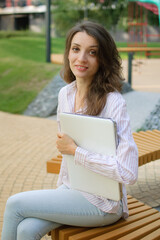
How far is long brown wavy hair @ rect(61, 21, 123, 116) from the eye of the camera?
2248mm

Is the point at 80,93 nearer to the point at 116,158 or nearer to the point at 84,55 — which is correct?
the point at 84,55

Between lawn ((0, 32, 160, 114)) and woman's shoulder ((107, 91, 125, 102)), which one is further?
lawn ((0, 32, 160, 114))

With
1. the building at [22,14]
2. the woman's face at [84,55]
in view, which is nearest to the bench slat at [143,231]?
the woman's face at [84,55]

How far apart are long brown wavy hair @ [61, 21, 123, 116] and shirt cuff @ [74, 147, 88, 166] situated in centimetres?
23

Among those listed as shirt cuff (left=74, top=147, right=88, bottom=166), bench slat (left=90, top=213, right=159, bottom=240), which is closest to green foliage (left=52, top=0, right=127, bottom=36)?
bench slat (left=90, top=213, right=159, bottom=240)

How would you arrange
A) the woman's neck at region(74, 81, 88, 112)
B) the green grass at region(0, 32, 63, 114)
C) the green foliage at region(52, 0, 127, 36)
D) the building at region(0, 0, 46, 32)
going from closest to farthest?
1. the woman's neck at region(74, 81, 88, 112)
2. the green grass at region(0, 32, 63, 114)
3. the green foliage at region(52, 0, 127, 36)
4. the building at region(0, 0, 46, 32)

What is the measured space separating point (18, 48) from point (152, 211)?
17.4 m

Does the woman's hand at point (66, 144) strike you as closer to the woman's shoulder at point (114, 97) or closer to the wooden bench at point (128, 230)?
the woman's shoulder at point (114, 97)

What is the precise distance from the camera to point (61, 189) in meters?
2.37

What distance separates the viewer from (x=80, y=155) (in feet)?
7.08

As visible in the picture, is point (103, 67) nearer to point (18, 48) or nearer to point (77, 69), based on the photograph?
point (77, 69)

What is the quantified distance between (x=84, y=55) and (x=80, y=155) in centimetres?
58

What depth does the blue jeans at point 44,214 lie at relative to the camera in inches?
85.0

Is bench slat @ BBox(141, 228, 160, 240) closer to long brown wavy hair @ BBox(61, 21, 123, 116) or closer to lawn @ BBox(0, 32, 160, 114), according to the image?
long brown wavy hair @ BBox(61, 21, 123, 116)
